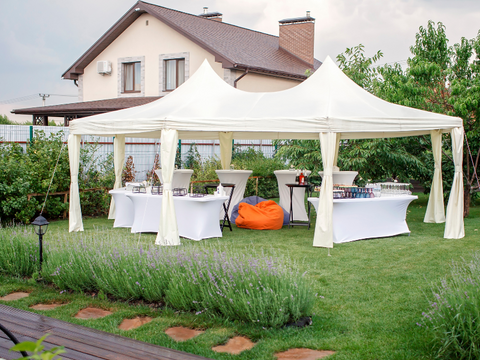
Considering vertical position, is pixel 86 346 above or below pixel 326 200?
below

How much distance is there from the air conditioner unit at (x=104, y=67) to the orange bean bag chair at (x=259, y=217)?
1239 centimetres

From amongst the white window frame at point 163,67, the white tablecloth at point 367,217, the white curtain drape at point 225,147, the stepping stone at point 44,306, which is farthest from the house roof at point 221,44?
the stepping stone at point 44,306

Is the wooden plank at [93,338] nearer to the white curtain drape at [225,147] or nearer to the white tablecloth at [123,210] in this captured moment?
the white tablecloth at [123,210]

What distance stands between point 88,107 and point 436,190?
12592 mm

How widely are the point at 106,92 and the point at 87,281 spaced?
1646 cm

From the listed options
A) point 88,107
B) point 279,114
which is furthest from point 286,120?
point 88,107

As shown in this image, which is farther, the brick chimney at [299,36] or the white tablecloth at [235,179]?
the brick chimney at [299,36]

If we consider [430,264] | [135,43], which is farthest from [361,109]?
[135,43]

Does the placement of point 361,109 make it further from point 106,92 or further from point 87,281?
point 106,92

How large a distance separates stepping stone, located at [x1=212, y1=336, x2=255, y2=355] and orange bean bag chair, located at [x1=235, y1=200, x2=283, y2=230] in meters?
5.97

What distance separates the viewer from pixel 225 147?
12133 mm

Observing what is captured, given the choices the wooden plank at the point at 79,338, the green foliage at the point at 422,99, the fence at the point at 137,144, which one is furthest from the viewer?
the fence at the point at 137,144

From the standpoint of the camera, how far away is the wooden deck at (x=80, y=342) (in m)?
3.40

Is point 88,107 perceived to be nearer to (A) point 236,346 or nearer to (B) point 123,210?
(B) point 123,210
